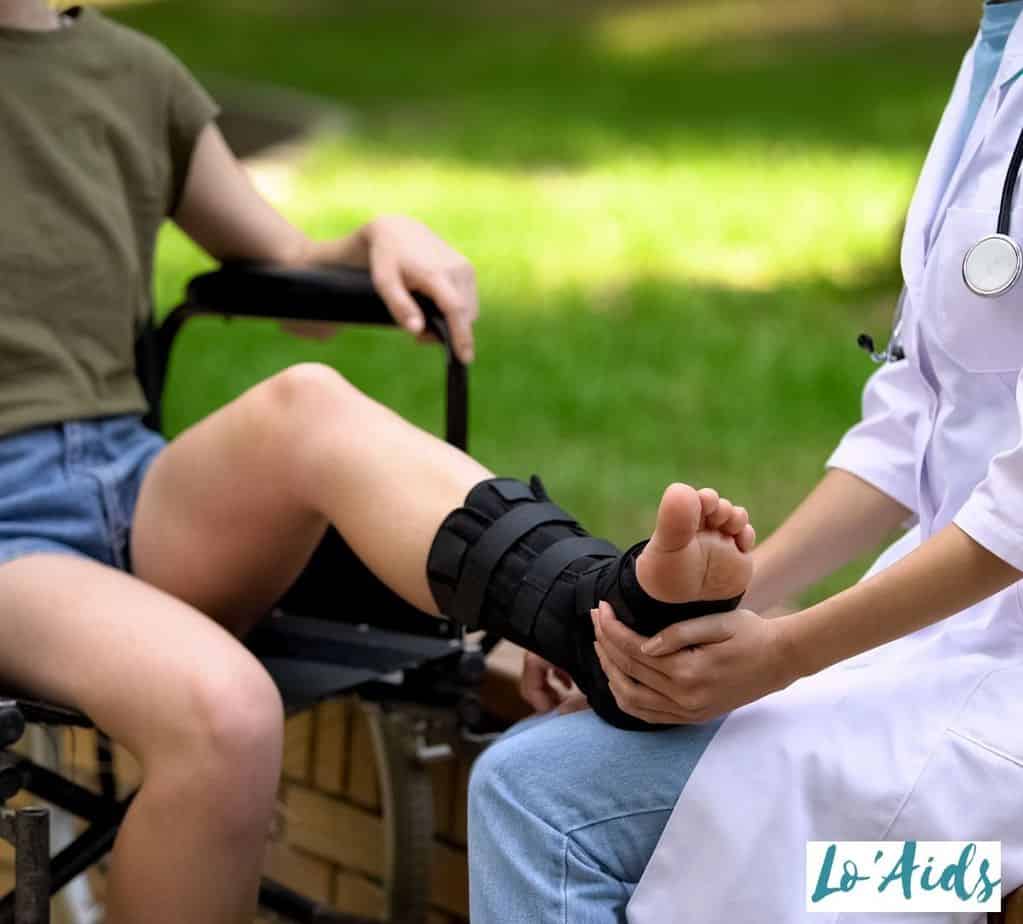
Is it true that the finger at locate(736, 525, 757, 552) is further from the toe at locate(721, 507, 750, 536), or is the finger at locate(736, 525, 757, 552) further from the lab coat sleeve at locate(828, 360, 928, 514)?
the lab coat sleeve at locate(828, 360, 928, 514)

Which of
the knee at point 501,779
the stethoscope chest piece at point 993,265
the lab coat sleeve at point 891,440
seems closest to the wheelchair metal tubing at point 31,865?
the knee at point 501,779

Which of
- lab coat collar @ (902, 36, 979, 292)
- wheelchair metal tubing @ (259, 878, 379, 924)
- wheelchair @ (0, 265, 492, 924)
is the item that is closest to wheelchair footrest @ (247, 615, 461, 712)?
wheelchair @ (0, 265, 492, 924)

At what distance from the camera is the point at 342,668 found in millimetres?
2041

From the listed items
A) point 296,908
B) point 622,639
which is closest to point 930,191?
point 622,639

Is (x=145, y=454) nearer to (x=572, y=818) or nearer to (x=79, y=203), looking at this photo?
(x=79, y=203)

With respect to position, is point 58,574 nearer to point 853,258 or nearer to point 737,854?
point 737,854

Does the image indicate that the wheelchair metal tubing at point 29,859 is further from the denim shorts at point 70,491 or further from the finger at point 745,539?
the finger at point 745,539

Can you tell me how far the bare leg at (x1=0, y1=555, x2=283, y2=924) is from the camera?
1761mm

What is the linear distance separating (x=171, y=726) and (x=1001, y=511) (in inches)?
32.1

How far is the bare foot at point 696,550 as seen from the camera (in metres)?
1.42

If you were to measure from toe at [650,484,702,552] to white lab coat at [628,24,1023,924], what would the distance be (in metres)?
0.20

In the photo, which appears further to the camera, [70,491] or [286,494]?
[70,491]

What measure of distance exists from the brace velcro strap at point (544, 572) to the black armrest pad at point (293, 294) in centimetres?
53

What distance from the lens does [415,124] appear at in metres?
9.09
